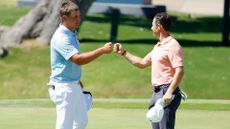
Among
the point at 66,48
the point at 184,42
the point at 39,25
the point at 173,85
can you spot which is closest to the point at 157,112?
the point at 173,85

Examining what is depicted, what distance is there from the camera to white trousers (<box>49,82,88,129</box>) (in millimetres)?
9797

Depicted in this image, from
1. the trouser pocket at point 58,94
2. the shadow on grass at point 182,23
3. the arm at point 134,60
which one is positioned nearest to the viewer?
the trouser pocket at point 58,94

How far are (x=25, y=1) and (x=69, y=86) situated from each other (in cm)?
3975

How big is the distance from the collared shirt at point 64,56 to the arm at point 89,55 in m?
0.08

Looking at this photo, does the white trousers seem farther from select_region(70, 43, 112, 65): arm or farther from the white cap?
the white cap

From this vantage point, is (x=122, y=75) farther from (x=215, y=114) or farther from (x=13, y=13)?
(x=13, y=13)

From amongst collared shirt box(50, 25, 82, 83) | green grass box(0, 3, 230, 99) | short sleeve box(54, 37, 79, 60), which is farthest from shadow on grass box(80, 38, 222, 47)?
short sleeve box(54, 37, 79, 60)

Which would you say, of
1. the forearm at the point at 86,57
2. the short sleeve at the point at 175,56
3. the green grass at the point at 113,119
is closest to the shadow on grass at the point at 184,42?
the green grass at the point at 113,119

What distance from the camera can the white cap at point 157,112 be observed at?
384 inches

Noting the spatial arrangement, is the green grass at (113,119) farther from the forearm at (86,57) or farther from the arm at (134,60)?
the forearm at (86,57)

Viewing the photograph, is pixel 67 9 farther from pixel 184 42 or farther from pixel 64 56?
pixel 184 42

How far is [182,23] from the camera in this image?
4297cm

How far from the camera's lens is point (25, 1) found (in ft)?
161

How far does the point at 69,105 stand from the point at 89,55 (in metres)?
0.63
